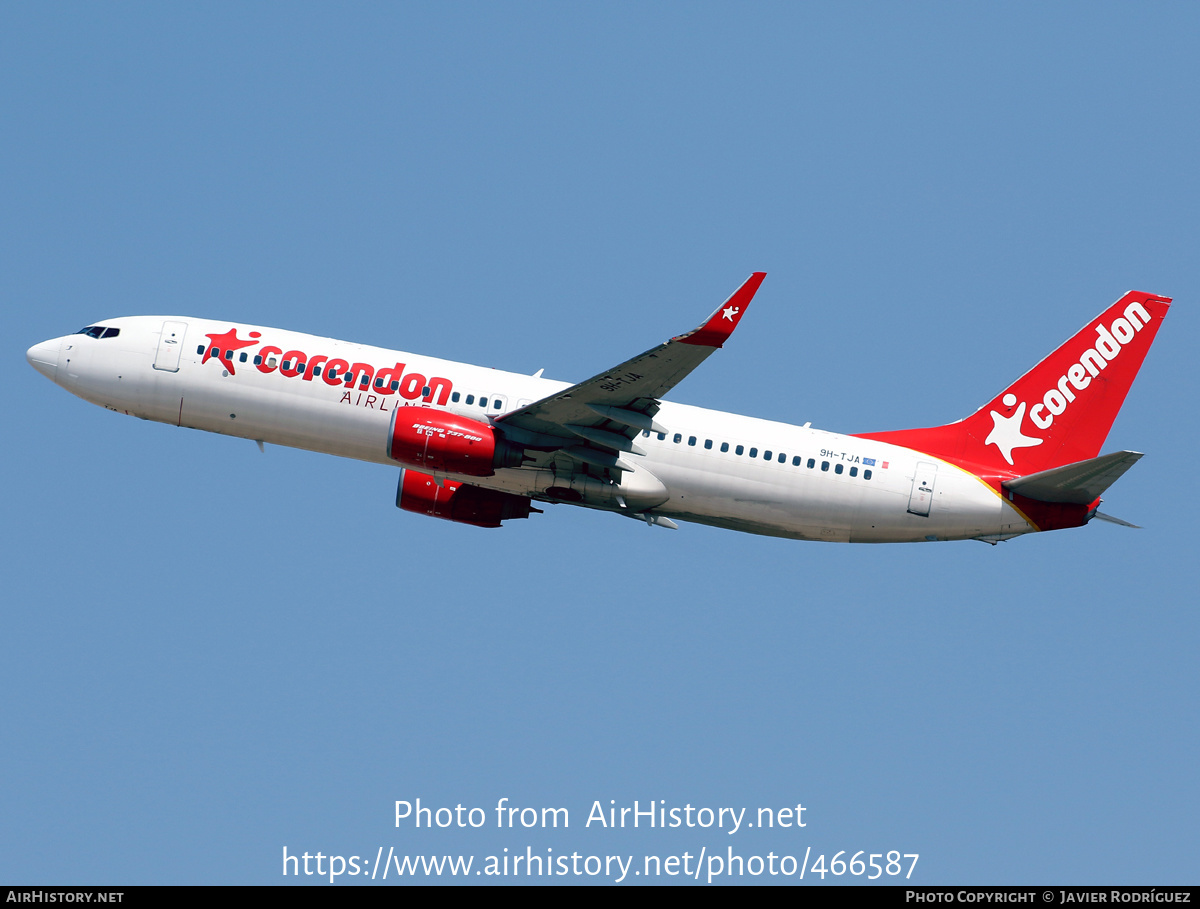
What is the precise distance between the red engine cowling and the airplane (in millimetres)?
667

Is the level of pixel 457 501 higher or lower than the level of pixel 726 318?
lower

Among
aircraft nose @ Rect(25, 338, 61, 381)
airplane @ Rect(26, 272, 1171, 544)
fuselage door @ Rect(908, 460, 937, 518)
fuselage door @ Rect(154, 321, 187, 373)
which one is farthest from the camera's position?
aircraft nose @ Rect(25, 338, 61, 381)

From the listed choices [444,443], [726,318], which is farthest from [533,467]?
[726,318]

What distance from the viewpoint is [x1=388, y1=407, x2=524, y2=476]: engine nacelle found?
39719mm

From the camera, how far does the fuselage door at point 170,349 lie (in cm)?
4262

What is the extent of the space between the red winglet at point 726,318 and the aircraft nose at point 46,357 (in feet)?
68.9

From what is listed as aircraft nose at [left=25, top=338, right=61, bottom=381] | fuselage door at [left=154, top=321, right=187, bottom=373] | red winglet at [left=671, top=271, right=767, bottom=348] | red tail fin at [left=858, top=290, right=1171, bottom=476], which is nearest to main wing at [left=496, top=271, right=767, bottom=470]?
red winglet at [left=671, top=271, right=767, bottom=348]

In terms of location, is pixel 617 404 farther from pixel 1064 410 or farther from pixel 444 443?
pixel 1064 410

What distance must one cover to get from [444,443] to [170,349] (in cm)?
1000

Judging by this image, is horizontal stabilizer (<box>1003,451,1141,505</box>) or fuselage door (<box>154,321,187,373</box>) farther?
fuselage door (<box>154,321,187,373</box>)

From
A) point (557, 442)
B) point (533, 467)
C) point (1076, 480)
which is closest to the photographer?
point (1076, 480)

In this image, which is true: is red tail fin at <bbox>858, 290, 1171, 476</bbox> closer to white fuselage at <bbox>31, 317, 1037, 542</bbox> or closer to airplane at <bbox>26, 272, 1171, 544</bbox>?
airplane at <bbox>26, 272, 1171, 544</bbox>

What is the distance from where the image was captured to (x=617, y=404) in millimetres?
39781
